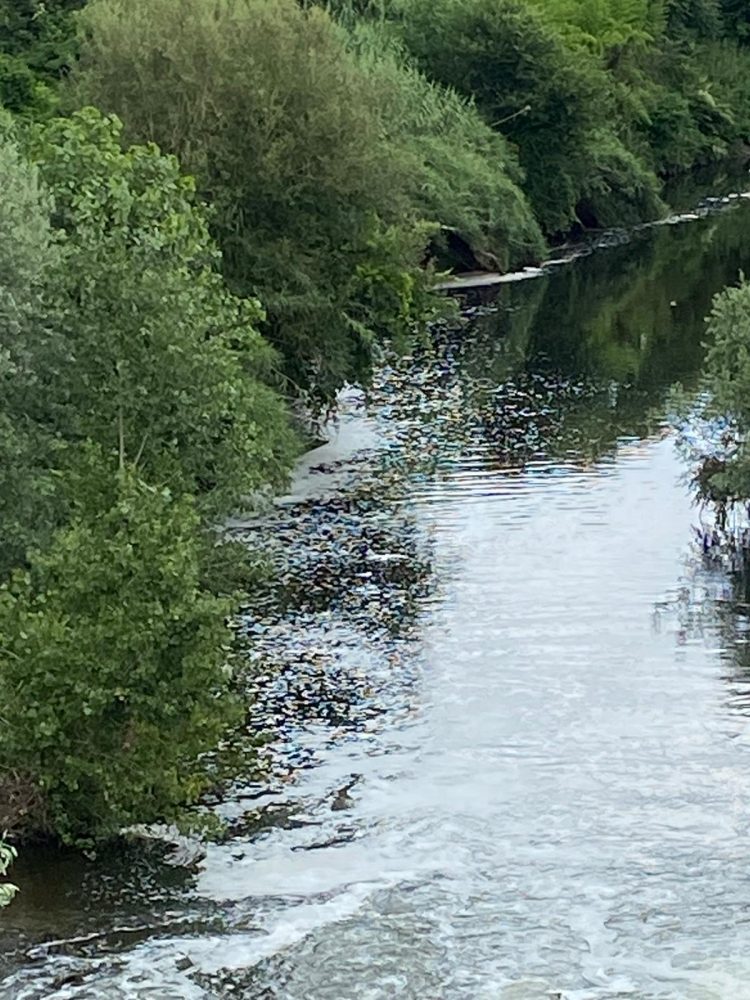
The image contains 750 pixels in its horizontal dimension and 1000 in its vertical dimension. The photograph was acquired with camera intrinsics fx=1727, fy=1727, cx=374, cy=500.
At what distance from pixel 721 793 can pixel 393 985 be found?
5.86m

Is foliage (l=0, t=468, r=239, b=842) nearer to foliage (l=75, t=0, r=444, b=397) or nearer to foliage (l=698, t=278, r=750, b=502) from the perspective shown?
foliage (l=698, t=278, r=750, b=502)

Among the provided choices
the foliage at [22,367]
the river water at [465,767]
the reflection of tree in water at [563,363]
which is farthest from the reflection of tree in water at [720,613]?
the foliage at [22,367]

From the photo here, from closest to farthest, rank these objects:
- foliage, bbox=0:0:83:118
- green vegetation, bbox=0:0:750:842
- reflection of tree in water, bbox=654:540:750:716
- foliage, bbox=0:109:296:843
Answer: foliage, bbox=0:109:296:843, green vegetation, bbox=0:0:750:842, reflection of tree in water, bbox=654:540:750:716, foliage, bbox=0:0:83:118

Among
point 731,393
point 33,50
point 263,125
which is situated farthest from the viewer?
point 33,50

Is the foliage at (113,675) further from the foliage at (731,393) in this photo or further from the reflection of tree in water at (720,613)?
the foliage at (731,393)

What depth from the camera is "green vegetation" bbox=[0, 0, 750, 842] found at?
18.0 m

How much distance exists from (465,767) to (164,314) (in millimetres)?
6756

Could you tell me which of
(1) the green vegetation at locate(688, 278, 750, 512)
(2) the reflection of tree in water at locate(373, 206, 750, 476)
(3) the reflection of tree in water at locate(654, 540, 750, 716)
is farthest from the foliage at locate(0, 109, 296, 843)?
(2) the reflection of tree in water at locate(373, 206, 750, 476)

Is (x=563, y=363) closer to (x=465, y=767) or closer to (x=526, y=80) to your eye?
(x=526, y=80)

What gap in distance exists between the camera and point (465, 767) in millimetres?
21312

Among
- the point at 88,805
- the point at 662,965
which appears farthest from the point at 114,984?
the point at 662,965

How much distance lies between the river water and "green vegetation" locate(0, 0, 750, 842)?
1.36 m

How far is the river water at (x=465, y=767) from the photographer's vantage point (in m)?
16.7

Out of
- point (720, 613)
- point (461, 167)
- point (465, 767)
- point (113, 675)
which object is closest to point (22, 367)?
point (113, 675)
